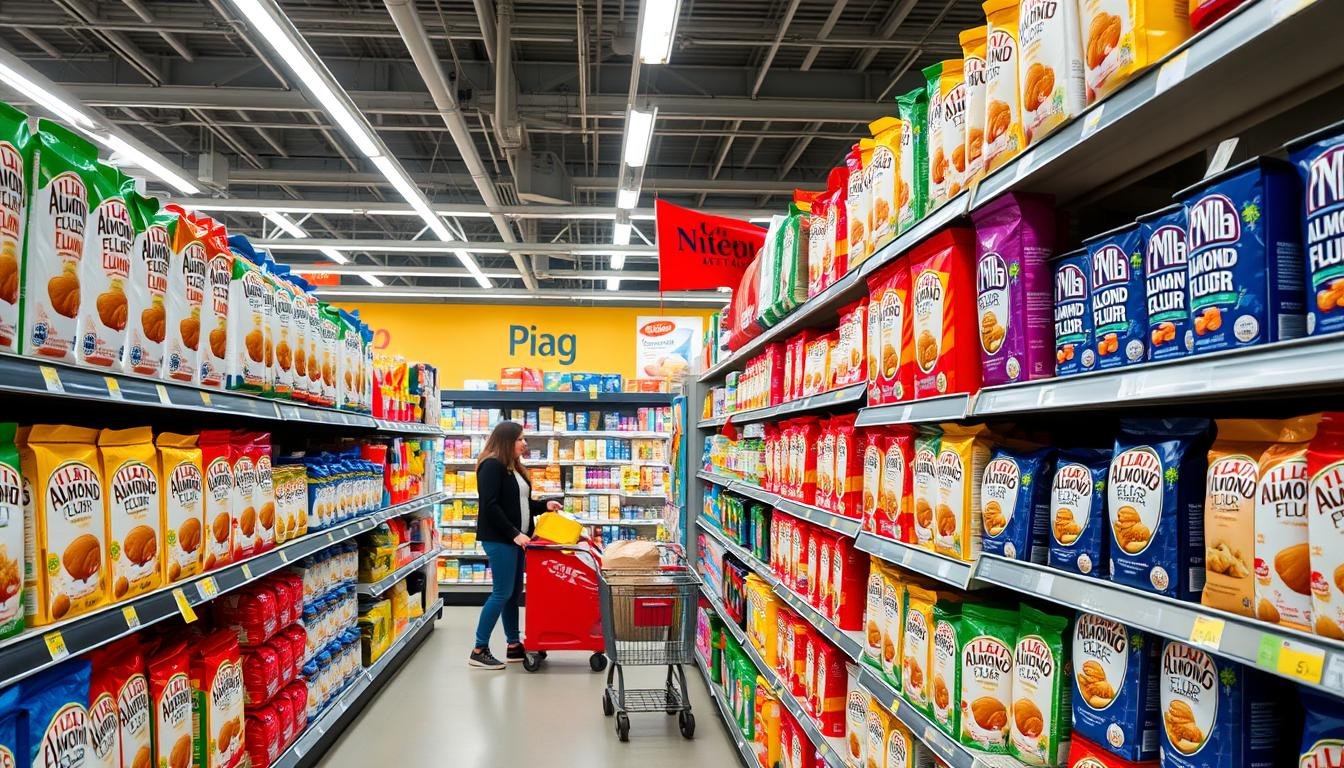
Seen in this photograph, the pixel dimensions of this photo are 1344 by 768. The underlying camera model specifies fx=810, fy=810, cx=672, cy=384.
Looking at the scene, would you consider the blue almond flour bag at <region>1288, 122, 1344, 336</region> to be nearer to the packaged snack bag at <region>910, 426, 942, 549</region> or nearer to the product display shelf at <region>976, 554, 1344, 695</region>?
the product display shelf at <region>976, 554, 1344, 695</region>

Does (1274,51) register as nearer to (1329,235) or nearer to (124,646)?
(1329,235)

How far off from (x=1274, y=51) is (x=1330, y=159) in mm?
232

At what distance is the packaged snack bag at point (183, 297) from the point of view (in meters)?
2.52

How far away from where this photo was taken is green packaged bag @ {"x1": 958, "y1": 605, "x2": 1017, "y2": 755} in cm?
169

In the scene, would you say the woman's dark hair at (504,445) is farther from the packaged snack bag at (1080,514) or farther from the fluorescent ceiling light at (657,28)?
the packaged snack bag at (1080,514)

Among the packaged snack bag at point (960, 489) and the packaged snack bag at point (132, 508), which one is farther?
the packaged snack bag at point (132, 508)

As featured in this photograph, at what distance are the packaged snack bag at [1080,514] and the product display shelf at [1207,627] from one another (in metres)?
0.04

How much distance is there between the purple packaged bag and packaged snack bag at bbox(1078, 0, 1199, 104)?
320mm

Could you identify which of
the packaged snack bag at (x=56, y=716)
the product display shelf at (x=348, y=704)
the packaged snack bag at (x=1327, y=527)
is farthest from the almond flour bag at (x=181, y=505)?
the packaged snack bag at (x=1327, y=527)

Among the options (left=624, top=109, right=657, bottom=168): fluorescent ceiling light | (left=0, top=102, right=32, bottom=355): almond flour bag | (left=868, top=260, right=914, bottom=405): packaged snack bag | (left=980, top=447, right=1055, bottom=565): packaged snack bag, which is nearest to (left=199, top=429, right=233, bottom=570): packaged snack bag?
(left=0, top=102, right=32, bottom=355): almond flour bag

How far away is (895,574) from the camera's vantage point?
2244 mm

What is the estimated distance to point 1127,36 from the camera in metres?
1.24

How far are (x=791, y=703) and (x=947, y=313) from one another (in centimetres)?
191

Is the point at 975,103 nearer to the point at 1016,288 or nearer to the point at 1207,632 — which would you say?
the point at 1016,288
